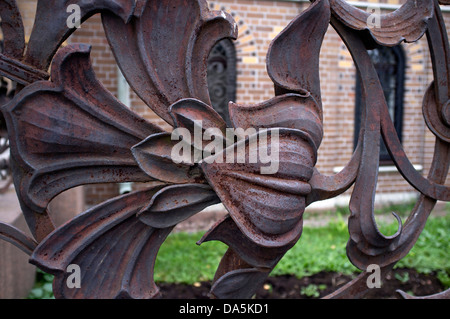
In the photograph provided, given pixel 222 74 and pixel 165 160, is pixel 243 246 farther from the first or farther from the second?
pixel 222 74

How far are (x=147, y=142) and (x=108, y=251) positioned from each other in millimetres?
323

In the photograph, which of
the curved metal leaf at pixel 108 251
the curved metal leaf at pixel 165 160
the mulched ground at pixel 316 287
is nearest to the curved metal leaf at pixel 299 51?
the curved metal leaf at pixel 165 160

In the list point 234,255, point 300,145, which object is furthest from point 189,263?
point 300,145

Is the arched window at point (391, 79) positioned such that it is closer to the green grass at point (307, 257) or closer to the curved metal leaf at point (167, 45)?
the green grass at point (307, 257)

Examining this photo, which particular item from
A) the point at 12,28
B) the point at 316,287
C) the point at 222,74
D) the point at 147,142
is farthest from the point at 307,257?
the point at 12,28

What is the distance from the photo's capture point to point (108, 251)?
1122 mm

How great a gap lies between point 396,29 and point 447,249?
2.89 metres

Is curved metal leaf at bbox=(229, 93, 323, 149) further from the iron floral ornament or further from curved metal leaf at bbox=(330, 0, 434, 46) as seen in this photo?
curved metal leaf at bbox=(330, 0, 434, 46)

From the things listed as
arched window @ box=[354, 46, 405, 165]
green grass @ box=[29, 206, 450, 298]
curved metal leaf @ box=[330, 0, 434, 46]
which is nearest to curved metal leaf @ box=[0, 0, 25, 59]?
curved metal leaf @ box=[330, 0, 434, 46]

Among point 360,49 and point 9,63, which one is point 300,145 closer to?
point 360,49

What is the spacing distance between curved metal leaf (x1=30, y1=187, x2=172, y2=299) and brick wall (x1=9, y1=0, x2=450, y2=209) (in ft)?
11.7

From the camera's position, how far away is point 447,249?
3521mm

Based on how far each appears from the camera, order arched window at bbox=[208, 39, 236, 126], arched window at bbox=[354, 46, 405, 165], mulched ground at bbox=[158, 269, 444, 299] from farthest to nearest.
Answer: arched window at bbox=[354, 46, 405, 165] < arched window at bbox=[208, 39, 236, 126] < mulched ground at bbox=[158, 269, 444, 299]

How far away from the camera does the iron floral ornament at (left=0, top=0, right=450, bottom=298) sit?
1036mm
